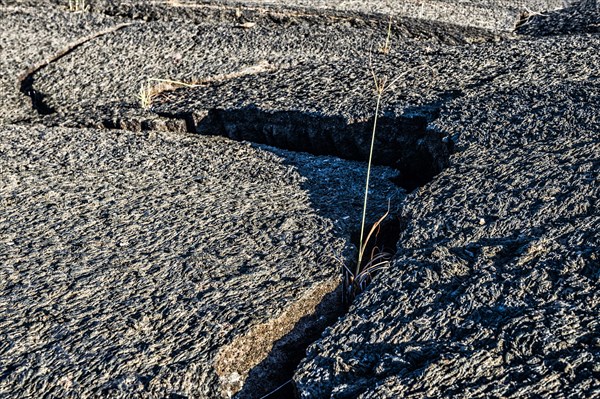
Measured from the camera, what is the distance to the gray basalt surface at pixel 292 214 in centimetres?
129

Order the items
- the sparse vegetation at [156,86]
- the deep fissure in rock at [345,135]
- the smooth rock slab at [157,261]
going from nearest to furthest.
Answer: the smooth rock slab at [157,261] → the deep fissure in rock at [345,135] → the sparse vegetation at [156,86]

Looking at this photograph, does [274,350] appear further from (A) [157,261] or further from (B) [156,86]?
(B) [156,86]


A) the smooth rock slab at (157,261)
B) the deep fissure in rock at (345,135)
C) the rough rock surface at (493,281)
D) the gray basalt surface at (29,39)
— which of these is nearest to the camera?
the rough rock surface at (493,281)

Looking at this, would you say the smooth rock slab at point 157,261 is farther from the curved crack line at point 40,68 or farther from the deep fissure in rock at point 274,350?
the curved crack line at point 40,68

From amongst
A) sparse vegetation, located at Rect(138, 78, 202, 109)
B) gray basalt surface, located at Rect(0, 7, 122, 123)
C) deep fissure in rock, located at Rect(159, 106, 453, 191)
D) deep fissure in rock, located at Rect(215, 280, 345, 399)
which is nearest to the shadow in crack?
deep fissure in rock, located at Rect(215, 280, 345, 399)

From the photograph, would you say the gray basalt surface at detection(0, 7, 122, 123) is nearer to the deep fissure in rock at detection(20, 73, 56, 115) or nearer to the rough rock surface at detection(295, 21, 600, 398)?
the deep fissure in rock at detection(20, 73, 56, 115)

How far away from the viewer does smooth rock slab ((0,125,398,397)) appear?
4.35 ft

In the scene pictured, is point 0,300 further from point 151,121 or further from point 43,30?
point 43,30

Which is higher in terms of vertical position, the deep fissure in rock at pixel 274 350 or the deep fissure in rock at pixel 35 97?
the deep fissure in rock at pixel 35 97

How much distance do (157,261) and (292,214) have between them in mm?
348

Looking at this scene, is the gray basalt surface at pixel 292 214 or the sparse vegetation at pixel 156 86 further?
the sparse vegetation at pixel 156 86

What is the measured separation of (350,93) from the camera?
239 cm

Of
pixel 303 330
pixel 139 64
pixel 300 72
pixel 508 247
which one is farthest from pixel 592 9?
pixel 303 330

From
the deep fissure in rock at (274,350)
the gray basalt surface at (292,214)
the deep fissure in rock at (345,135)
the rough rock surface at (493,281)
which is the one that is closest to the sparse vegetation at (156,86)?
the gray basalt surface at (292,214)
